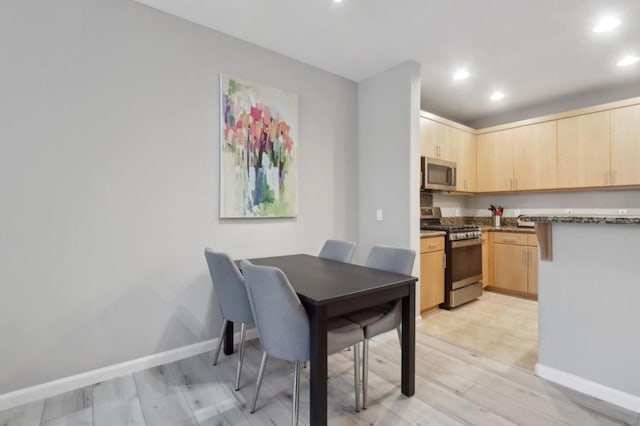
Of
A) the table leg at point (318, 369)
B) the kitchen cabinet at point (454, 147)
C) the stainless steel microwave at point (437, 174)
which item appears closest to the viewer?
the table leg at point (318, 369)

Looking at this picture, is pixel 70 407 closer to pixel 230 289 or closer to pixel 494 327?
pixel 230 289

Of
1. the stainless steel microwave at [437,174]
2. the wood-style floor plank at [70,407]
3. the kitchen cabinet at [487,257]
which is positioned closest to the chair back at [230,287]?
the wood-style floor plank at [70,407]

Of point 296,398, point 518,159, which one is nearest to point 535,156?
point 518,159

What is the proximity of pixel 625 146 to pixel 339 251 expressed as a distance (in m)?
3.51

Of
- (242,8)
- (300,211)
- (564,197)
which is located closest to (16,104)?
(242,8)

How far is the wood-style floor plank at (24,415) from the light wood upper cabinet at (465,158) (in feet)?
15.3

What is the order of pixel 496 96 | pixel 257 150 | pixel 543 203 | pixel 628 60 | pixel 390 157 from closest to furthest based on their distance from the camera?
pixel 257 150
pixel 628 60
pixel 390 157
pixel 496 96
pixel 543 203

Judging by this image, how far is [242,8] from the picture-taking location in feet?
7.59

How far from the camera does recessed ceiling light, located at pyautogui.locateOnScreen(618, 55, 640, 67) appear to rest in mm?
3002

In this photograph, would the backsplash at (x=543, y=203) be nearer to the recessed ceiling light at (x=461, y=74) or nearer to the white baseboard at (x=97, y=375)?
the recessed ceiling light at (x=461, y=74)

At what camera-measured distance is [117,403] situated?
6.11 feet

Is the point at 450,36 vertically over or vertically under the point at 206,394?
over

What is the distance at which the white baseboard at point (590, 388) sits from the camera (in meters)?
1.79

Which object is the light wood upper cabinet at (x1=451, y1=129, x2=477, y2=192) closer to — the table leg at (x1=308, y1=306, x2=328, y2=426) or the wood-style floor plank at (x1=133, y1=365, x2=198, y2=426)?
the table leg at (x1=308, y1=306, x2=328, y2=426)
